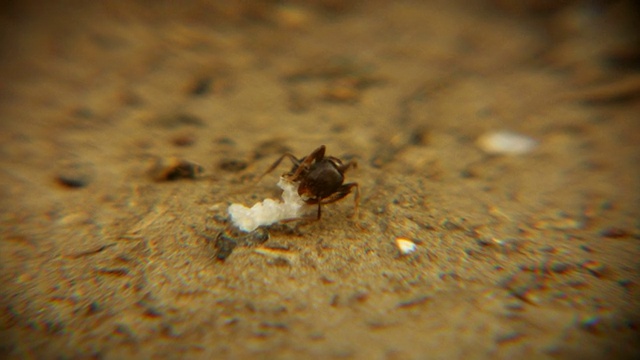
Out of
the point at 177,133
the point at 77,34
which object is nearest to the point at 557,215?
the point at 177,133

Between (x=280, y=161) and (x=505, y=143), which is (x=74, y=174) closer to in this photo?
(x=280, y=161)

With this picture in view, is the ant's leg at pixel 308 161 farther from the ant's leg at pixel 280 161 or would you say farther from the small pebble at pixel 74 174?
the small pebble at pixel 74 174

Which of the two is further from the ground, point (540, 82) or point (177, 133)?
point (540, 82)

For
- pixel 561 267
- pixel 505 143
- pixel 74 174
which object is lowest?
pixel 74 174

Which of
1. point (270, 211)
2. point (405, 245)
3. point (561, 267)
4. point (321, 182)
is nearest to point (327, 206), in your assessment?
point (321, 182)

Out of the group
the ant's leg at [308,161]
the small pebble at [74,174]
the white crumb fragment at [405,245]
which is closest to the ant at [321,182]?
the ant's leg at [308,161]

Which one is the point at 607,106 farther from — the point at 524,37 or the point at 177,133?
the point at 177,133
